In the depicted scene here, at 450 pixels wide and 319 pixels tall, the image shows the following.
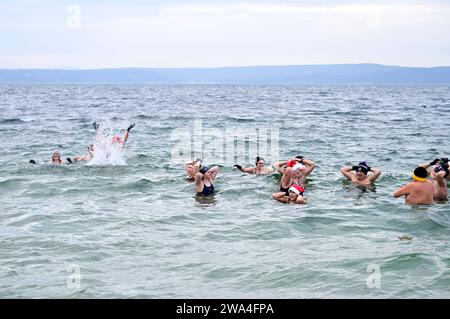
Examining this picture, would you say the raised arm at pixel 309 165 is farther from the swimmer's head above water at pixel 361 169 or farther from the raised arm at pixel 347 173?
the swimmer's head above water at pixel 361 169

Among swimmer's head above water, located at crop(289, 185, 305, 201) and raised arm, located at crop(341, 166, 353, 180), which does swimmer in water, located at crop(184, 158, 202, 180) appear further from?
raised arm, located at crop(341, 166, 353, 180)

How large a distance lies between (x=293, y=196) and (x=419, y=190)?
2983mm

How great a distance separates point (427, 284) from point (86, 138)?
76.8 ft

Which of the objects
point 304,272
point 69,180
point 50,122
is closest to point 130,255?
point 304,272

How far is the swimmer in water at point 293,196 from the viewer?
14.4 metres

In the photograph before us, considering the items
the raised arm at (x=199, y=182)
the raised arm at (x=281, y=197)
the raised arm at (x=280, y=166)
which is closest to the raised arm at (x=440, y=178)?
the raised arm at (x=281, y=197)

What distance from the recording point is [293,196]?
14.5m

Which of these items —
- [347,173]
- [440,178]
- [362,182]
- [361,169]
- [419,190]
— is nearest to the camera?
[419,190]

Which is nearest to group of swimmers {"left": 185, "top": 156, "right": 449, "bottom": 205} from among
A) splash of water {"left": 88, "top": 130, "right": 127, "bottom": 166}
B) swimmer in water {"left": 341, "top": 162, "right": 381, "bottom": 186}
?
swimmer in water {"left": 341, "top": 162, "right": 381, "bottom": 186}

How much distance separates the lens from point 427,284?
9.15 meters

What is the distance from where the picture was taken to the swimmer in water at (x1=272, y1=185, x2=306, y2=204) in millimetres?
14416

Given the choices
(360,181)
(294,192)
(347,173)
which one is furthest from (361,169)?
(294,192)

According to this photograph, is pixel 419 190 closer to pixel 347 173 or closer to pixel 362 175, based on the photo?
pixel 362 175

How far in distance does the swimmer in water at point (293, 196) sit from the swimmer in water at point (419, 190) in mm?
2295
